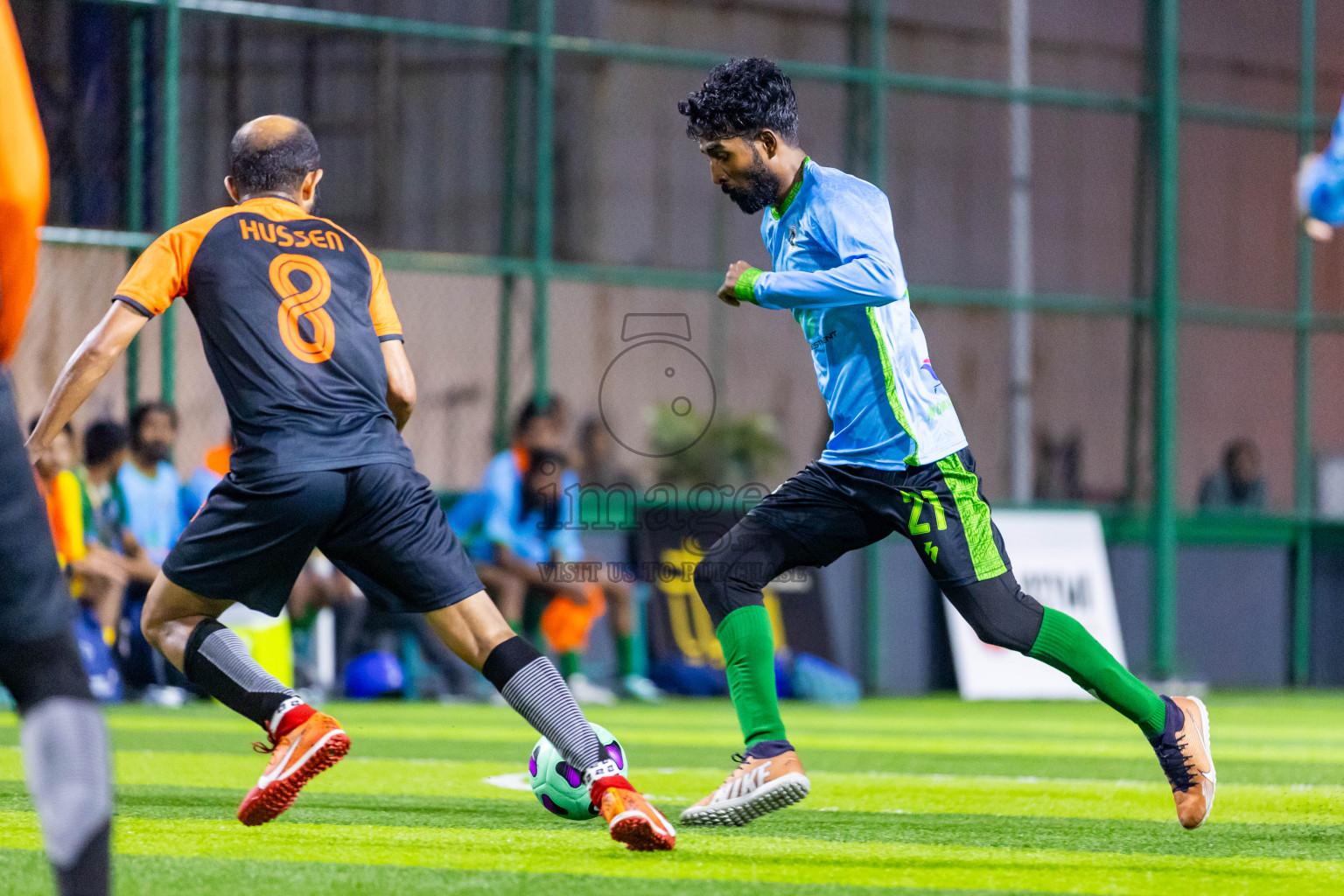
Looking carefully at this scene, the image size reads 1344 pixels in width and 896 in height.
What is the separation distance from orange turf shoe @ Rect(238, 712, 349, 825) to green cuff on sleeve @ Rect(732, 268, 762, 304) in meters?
→ 1.54

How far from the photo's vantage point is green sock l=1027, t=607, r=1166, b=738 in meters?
5.41

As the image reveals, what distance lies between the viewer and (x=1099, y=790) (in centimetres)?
700

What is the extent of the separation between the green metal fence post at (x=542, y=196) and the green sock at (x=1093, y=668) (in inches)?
353

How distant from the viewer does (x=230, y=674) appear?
535 centimetres

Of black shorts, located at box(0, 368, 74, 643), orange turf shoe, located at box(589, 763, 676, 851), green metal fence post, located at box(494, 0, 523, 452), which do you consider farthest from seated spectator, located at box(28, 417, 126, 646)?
black shorts, located at box(0, 368, 74, 643)

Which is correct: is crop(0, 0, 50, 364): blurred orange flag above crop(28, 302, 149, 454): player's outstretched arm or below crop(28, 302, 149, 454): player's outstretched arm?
above

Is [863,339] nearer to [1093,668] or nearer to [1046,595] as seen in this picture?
[1093,668]

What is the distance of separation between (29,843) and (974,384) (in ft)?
50.0

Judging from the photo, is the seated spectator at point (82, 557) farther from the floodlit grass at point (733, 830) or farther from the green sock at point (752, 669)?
the green sock at point (752, 669)

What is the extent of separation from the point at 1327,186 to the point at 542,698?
7.45 feet

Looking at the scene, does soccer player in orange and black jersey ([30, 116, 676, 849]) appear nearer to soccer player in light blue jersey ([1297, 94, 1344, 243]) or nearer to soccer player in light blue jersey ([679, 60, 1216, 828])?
soccer player in light blue jersey ([679, 60, 1216, 828])

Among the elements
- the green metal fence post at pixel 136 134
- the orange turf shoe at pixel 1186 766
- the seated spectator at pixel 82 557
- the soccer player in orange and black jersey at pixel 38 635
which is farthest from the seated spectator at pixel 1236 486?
the soccer player in orange and black jersey at pixel 38 635

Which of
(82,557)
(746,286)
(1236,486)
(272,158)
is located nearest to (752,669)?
(746,286)

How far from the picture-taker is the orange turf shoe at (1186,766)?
5398 mm
